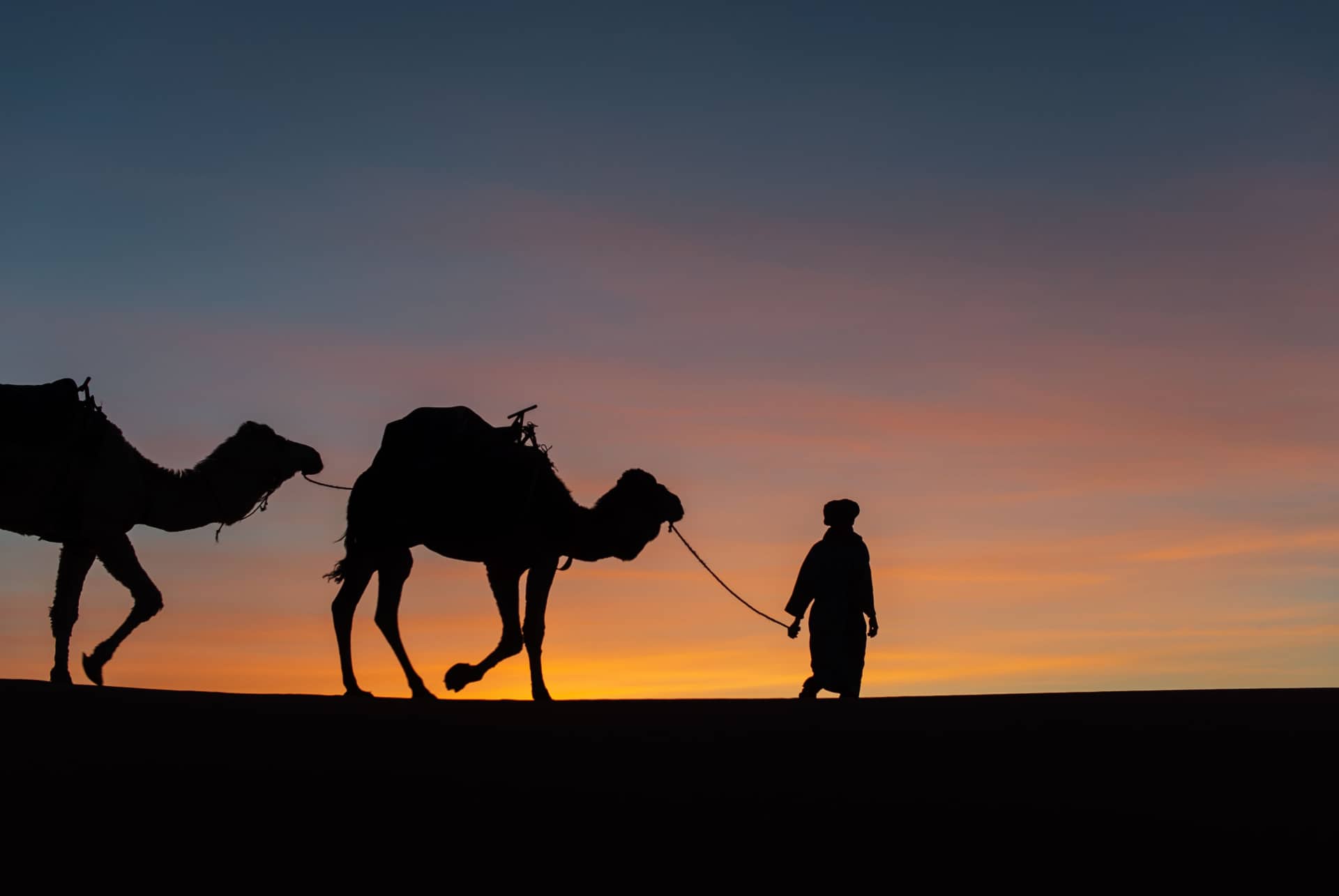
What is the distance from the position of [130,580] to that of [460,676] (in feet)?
10.5

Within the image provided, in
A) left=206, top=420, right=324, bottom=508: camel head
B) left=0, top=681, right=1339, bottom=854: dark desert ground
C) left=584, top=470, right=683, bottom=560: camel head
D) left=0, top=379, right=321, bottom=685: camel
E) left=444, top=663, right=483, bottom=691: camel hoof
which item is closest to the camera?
left=0, top=681, right=1339, bottom=854: dark desert ground

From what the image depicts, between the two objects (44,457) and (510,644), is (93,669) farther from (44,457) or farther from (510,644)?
(510,644)

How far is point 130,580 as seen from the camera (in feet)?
51.9

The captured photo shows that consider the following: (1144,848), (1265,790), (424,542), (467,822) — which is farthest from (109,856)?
(424,542)

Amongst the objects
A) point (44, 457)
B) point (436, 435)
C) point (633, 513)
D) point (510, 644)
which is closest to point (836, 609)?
point (633, 513)

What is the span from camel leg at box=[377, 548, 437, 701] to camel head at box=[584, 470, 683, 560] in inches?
63.8

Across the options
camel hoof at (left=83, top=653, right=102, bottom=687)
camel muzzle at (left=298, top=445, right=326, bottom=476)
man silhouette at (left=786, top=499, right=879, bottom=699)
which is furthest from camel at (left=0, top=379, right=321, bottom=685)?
man silhouette at (left=786, top=499, right=879, bottom=699)

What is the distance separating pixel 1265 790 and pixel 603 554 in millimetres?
8454

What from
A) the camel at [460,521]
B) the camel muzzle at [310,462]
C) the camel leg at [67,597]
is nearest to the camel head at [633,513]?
the camel at [460,521]

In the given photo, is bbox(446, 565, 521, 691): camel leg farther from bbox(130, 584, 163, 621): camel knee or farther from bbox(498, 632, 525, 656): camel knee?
bbox(130, 584, 163, 621): camel knee

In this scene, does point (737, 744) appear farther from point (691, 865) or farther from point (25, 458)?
point (25, 458)

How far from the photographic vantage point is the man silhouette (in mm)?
15789

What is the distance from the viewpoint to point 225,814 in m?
8.03

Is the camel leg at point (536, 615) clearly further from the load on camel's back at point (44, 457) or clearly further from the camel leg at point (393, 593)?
the load on camel's back at point (44, 457)
